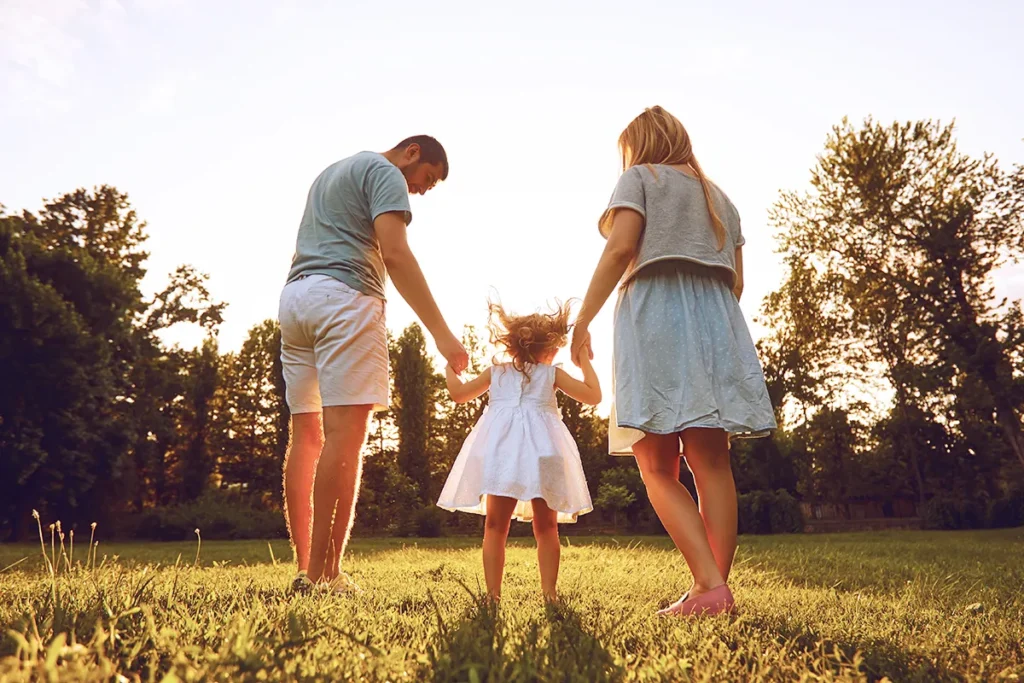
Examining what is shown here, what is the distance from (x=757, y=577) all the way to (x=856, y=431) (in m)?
34.0

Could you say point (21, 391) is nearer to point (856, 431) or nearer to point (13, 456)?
point (13, 456)

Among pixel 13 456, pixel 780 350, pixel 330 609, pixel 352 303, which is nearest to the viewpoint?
pixel 330 609

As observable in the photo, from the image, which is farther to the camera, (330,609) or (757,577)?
(757,577)

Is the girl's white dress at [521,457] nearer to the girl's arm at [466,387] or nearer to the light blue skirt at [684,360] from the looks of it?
the girl's arm at [466,387]

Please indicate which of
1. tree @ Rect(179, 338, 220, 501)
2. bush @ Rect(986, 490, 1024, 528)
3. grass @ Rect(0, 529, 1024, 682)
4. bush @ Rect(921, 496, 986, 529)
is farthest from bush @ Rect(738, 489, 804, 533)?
tree @ Rect(179, 338, 220, 501)

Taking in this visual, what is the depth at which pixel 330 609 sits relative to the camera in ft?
7.48

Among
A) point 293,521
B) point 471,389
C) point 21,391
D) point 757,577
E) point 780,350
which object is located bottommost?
point 757,577

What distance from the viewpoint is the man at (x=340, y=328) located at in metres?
3.50

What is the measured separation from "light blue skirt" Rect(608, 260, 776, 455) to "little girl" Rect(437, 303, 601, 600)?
457mm

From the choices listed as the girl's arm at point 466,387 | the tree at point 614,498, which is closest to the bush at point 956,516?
the tree at point 614,498

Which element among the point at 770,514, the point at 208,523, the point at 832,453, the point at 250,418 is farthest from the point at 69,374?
the point at 832,453

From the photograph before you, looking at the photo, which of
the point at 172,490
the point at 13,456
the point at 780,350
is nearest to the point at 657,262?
the point at 13,456

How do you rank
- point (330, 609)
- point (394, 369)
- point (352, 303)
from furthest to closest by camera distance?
point (394, 369) < point (352, 303) < point (330, 609)

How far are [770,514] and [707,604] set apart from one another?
17.2m
